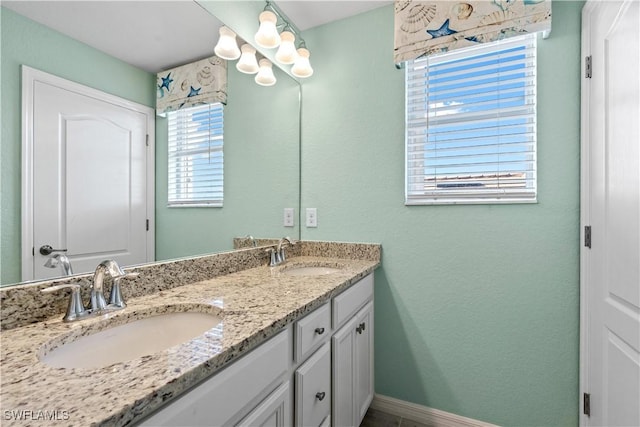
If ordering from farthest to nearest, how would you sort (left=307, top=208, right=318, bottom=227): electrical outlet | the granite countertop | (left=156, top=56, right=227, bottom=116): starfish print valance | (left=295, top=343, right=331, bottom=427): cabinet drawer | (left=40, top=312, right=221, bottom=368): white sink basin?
(left=307, top=208, right=318, bottom=227): electrical outlet
(left=156, top=56, right=227, bottom=116): starfish print valance
(left=295, top=343, right=331, bottom=427): cabinet drawer
(left=40, top=312, right=221, bottom=368): white sink basin
the granite countertop

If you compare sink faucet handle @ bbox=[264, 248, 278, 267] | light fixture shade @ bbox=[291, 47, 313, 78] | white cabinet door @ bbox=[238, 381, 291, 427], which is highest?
light fixture shade @ bbox=[291, 47, 313, 78]

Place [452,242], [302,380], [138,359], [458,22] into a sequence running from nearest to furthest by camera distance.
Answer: [138,359] → [302,380] → [458,22] → [452,242]

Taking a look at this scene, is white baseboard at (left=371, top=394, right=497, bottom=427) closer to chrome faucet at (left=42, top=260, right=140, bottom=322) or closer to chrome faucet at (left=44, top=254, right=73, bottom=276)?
chrome faucet at (left=42, top=260, right=140, bottom=322)

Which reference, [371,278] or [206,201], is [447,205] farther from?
[206,201]

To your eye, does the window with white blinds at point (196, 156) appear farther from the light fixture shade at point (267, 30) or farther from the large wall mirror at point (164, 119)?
the light fixture shade at point (267, 30)

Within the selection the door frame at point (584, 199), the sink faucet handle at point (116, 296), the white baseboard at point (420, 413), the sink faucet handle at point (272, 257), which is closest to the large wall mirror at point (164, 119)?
the sink faucet handle at point (272, 257)

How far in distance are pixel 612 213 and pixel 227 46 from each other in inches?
71.7

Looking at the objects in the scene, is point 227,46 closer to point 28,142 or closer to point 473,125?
point 28,142

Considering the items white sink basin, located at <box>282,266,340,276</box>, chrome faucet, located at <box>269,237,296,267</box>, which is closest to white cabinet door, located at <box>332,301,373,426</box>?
white sink basin, located at <box>282,266,340,276</box>

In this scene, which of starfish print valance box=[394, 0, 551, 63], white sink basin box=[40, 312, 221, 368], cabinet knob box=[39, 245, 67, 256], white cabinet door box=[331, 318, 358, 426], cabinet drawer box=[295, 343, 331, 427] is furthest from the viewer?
starfish print valance box=[394, 0, 551, 63]

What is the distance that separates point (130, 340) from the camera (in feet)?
2.84

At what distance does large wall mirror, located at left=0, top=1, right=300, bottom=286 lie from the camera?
30.0 inches

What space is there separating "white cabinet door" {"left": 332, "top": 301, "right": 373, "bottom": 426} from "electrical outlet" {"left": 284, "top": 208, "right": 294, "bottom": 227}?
715 millimetres

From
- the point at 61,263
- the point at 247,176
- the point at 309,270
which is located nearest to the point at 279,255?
the point at 309,270
